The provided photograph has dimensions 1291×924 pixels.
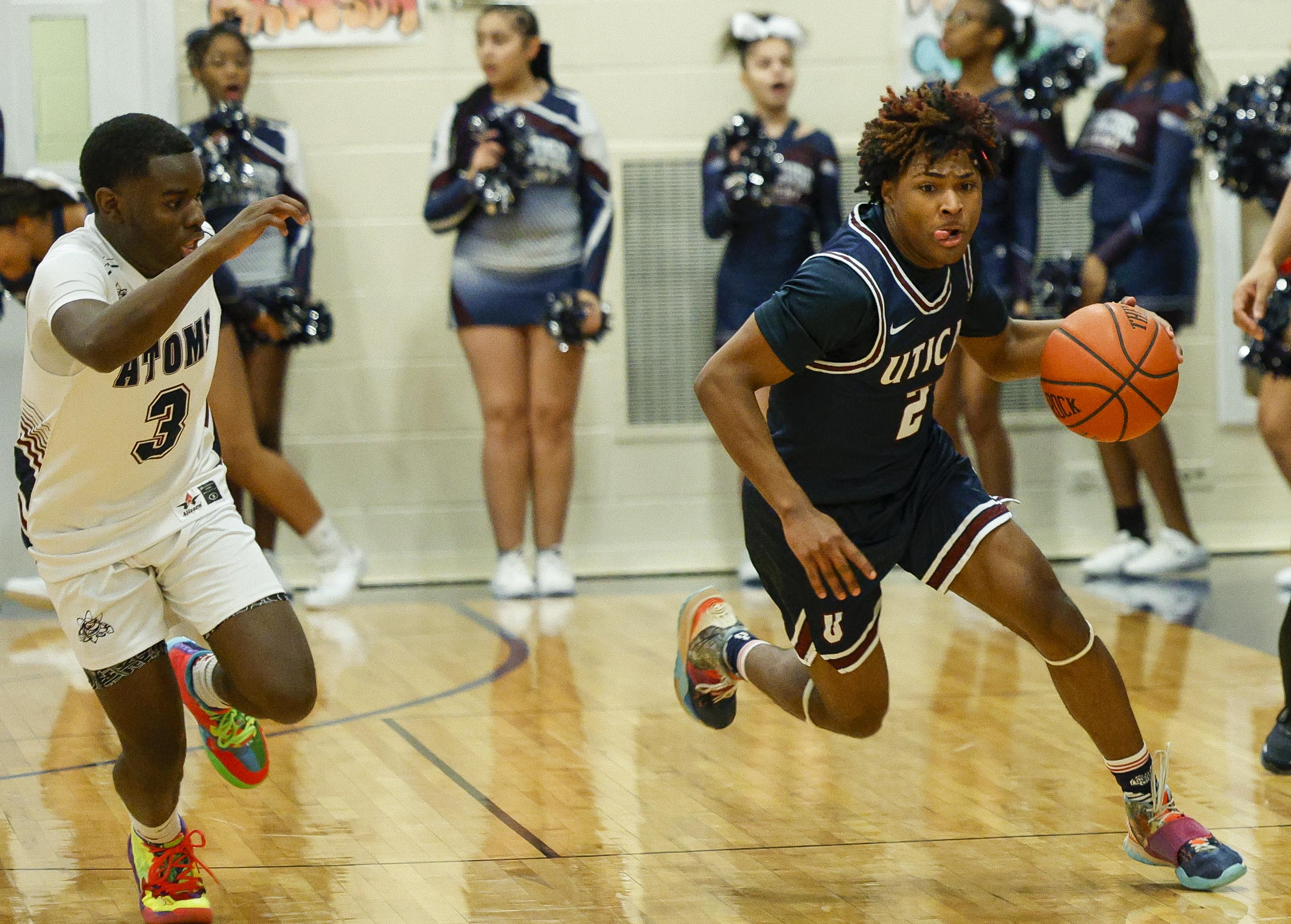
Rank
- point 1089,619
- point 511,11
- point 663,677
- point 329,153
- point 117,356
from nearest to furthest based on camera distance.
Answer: point 117,356, point 663,677, point 1089,619, point 511,11, point 329,153

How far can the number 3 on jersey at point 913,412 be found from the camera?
10.4ft

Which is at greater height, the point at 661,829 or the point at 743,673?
the point at 743,673

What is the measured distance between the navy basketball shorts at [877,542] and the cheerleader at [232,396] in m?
2.25

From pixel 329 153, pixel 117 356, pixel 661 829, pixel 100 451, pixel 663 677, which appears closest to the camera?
pixel 117 356

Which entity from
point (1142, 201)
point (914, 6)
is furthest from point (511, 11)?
point (1142, 201)

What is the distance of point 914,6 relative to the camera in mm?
7082

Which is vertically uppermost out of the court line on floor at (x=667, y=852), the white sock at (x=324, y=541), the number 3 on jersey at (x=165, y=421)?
the number 3 on jersey at (x=165, y=421)

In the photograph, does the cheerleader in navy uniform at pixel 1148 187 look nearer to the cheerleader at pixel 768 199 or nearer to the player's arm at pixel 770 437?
the cheerleader at pixel 768 199

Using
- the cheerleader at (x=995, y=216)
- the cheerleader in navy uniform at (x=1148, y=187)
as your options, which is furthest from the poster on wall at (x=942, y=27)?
the cheerleader in navy uniform at (x=1148, y=187)

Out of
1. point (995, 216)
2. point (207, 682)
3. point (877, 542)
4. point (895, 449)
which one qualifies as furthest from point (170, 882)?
Result: point (995, 216)

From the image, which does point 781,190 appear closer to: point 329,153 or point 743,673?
point 329,153

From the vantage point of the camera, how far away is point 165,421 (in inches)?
118

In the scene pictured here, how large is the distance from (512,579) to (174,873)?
11.4 ft

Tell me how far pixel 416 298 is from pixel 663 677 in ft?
8.82
